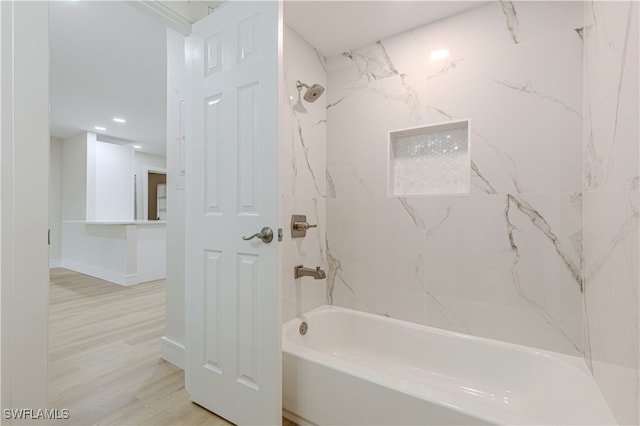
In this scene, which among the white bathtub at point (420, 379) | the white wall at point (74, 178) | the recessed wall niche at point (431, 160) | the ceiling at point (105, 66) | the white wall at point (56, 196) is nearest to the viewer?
the white bathtub at point (420, 379)

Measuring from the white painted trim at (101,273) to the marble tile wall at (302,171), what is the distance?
10.8ft

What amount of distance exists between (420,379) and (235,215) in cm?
147

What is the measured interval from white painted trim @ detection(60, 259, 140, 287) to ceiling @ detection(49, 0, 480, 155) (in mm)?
2402

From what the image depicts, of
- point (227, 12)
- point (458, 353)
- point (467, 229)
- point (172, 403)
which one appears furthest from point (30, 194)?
point (458, 353)

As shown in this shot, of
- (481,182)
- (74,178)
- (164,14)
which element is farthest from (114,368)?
(74,178)

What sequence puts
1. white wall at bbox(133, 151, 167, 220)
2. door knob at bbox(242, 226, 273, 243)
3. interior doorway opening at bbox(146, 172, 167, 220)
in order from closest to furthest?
door knob at bbox(242, 226, 273, 243) → white wall at bbox(133, 151, 167, 220) → interior doorway opening at bbox(146, 172, 167, 220)

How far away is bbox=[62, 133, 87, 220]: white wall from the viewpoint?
510 cm

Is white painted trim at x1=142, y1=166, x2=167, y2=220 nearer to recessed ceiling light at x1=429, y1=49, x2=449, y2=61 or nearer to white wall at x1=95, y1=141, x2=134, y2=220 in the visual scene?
white wall at x1=95, y1=141, x2=134, y2=220

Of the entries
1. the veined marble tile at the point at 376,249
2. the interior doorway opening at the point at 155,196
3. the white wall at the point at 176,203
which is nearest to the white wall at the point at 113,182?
the interior doorway opening at the point at 155,196

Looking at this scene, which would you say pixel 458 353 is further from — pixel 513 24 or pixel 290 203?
pixel 513 24

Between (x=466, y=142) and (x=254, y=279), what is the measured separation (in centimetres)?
154

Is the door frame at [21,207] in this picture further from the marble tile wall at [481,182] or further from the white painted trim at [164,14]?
the marble tile wall at [481,182]

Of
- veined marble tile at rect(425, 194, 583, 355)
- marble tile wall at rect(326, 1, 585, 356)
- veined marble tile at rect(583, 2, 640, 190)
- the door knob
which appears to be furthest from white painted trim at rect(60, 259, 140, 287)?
veined marble tile at rect(583, 2, 640, 190)

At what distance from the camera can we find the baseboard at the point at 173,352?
195 centimetres
